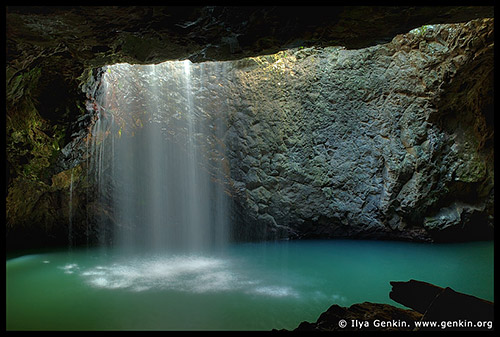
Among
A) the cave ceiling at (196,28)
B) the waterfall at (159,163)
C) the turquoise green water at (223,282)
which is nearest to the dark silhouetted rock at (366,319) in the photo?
the turquoise green water at (223,282)

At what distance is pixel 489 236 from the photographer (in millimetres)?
8789

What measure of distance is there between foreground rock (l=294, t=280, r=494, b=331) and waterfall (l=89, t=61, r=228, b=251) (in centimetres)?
676

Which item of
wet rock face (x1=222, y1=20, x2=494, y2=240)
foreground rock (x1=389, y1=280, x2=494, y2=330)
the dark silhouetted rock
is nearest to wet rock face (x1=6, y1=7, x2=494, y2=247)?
wet rock face (x1=222, y1=20, x2=494, y2=240)

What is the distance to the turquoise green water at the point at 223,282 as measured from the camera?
413cm

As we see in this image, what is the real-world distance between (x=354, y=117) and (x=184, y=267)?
6444 millimetres

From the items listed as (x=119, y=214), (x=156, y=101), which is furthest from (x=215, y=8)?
(x=119, y=214)

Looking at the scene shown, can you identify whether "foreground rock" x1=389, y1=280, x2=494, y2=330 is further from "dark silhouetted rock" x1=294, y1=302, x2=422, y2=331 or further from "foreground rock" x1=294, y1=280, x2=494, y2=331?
"dark silhouetted rock" x1=294, y1=302, x2=422, y2=331

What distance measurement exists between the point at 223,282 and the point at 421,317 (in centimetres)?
353

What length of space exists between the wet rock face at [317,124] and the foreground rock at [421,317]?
10.7 feet

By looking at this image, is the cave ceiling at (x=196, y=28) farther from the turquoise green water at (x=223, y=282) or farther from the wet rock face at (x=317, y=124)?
the turquoise green water at (x=223, y=282)

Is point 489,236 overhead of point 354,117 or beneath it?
beneath

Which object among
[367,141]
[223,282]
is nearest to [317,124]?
[367,141]

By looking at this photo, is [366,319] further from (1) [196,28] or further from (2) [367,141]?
(2) [367,141]

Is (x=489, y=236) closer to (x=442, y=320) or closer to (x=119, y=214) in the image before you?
(x=442, y=320)
